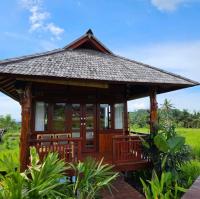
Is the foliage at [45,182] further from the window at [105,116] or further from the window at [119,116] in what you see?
the window at [119,116]

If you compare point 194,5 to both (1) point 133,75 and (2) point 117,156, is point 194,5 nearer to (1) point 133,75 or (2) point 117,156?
(1) point 133,75

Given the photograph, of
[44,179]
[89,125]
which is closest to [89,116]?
[89,125]

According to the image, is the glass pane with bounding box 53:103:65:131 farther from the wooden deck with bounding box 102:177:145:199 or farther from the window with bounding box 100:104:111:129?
the wooden deck with bounding box 102:177:145:199

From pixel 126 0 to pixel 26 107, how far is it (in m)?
5.46

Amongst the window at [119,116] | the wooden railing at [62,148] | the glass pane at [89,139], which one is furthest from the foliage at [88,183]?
the window at [119,116]

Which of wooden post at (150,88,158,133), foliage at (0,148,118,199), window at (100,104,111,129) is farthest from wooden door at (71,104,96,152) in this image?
foliage at (0,148,118,199)

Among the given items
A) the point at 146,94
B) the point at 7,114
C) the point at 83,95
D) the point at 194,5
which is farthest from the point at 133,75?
the point at 7,114

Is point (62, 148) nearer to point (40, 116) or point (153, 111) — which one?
point (40, 116)

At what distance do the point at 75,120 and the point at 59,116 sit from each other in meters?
0.70

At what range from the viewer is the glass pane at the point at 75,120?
10297 mm

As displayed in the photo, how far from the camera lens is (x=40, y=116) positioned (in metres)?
9.91

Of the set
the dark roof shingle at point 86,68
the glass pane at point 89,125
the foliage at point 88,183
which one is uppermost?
the dark roof shingle at point 86,68

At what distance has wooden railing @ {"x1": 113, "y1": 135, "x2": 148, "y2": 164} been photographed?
26.5 ft

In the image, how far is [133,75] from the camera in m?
8.97
